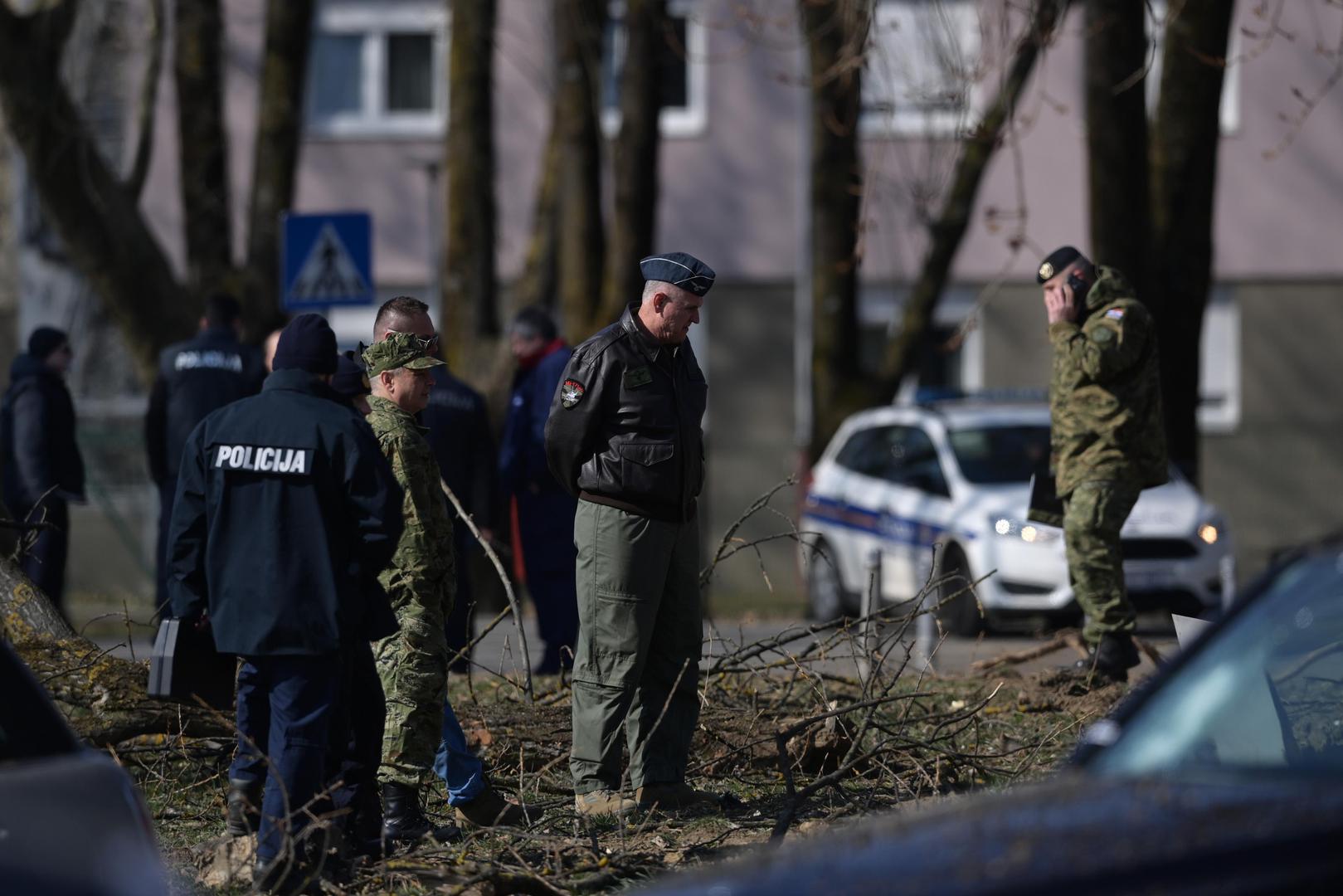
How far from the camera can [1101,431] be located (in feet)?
28.1

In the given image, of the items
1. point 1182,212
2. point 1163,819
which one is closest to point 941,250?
point 1182,212

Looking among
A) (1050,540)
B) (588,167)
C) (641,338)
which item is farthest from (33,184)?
(641,338)

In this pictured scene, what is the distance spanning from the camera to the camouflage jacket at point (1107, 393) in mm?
8484

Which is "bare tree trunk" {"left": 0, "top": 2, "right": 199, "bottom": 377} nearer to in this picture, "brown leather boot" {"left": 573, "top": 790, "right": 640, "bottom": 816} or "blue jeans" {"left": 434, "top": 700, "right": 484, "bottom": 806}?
"blue jeans" {"left": 434, "top": 700, "right": 484, "bottom": 806}

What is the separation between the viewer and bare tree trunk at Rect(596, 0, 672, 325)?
13602 mm

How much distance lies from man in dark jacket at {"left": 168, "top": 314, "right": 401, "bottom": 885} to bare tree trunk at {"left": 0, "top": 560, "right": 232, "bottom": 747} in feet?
5.07

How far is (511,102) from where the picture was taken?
71.1 ft

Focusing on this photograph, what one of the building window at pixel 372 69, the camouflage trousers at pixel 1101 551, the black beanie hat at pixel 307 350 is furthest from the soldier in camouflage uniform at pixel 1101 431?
the building window at pixel 372 69

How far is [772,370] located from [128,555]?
7460 millimetres

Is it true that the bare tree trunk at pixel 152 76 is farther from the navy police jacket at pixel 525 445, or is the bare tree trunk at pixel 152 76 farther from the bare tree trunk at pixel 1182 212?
the bare tree trunk at pixel 1182 212

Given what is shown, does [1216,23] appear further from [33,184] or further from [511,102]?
[511,102]

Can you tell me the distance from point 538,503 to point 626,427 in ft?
11.1

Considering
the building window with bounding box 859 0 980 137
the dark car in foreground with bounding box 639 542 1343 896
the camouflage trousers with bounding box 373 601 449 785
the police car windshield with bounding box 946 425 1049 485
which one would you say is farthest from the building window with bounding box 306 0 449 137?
the dark car in foreground with bounding box 639 542 1343 896

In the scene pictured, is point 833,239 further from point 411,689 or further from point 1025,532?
point 411,689
